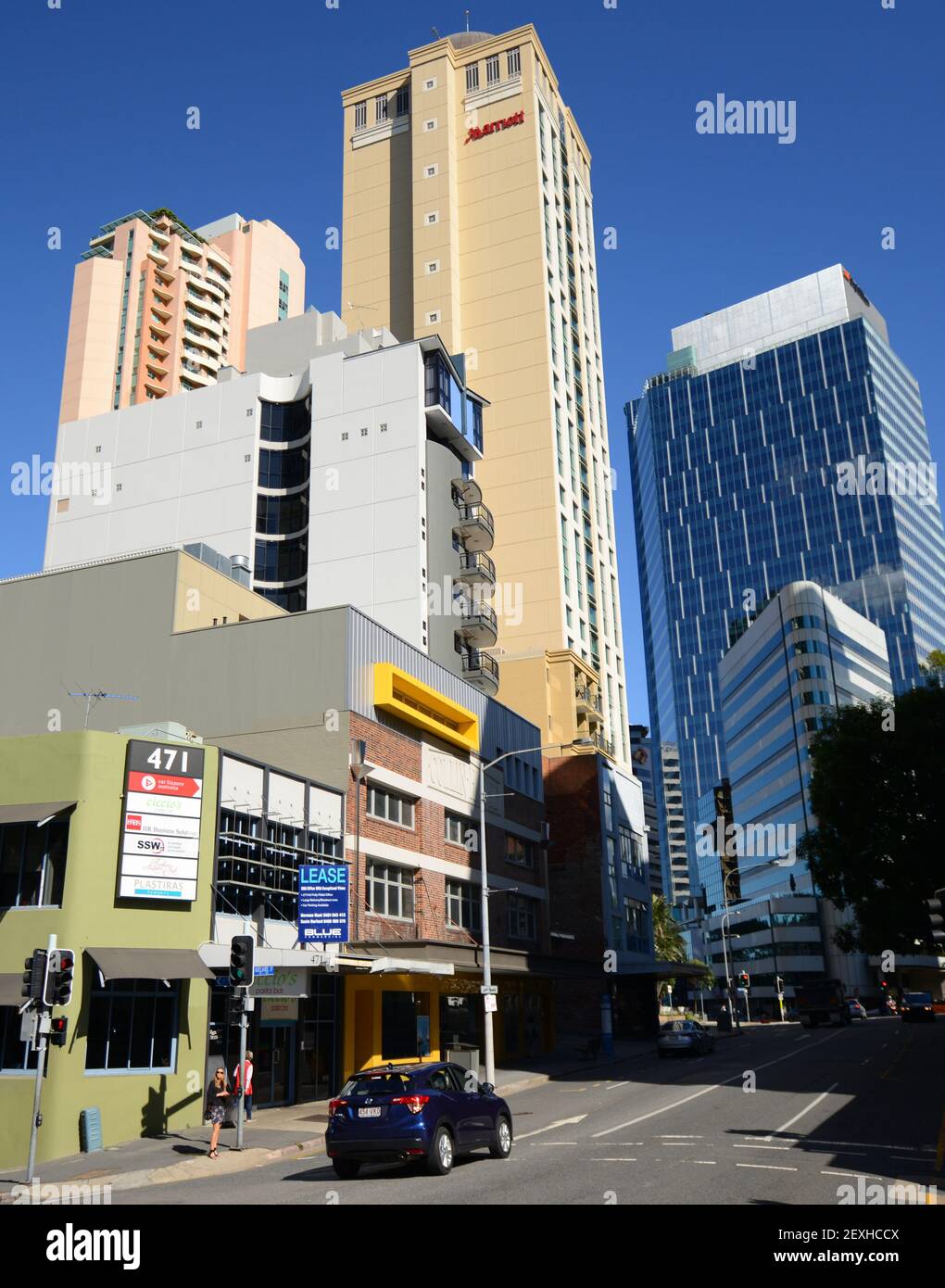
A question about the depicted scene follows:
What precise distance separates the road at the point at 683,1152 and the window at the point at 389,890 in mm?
7600

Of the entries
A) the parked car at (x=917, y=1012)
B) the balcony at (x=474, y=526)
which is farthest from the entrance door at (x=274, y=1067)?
the parked car at (x=917, y=1012)

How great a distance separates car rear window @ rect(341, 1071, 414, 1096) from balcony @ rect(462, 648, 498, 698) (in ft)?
144

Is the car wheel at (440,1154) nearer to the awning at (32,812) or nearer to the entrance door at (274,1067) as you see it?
the awning at (32,812)

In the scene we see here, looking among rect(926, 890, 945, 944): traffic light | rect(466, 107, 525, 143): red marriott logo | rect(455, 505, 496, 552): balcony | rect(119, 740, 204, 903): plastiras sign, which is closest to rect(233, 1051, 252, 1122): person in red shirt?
rect(119, 740, 204, 903): plastiras sign

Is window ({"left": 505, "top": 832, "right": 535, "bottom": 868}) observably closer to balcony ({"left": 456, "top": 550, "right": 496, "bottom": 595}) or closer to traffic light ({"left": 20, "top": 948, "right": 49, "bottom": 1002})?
balcony ({"left": 456, "top": 550, "right": 496, "bottom": 595})

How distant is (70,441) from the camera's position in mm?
67938

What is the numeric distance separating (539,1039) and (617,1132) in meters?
29.8

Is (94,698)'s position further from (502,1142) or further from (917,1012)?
(917,1012)

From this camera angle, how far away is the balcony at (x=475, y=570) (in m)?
61.8

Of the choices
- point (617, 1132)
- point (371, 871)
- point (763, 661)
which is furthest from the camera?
point (763, 661)

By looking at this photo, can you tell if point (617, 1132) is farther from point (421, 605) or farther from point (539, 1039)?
point (421, 605)

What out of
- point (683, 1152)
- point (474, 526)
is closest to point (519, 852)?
point (474, 526)

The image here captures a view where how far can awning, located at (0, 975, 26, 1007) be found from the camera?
22.0 metres

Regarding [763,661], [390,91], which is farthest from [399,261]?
[763,661]
